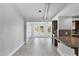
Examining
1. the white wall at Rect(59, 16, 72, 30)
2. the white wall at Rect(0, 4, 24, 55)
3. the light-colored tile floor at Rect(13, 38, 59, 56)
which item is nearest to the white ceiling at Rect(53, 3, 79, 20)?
the white wall at Rect(59, 16, 72, 30)

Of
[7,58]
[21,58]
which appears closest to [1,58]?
[7,58]

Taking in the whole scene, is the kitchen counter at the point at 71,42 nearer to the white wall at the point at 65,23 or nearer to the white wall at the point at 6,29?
the white wall at the point at 6,29

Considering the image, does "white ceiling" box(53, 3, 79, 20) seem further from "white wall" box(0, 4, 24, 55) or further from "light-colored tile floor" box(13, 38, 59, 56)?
"white wall" box(0, 4, 24, 55)

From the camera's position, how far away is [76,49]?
357 cm

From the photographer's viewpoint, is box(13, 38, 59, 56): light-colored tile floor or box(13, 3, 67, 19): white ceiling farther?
box(13, 38, 59, 56): light-colored tile floor

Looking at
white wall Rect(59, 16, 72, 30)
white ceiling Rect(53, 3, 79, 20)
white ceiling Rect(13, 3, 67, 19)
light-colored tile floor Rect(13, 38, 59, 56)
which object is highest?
white ceiling Rect(13, 3, 67, 19)

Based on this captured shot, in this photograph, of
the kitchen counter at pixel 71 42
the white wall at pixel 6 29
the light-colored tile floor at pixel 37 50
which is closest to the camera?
the kitchen counter at pixel 71 42

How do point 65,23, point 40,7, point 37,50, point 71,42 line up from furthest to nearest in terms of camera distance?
point 65,23 → point 37,50 → point 40,7 → point 71,42

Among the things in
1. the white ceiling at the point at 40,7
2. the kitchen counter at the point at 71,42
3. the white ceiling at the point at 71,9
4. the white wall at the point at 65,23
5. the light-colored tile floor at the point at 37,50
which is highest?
the white ceiling at the point at 40,7

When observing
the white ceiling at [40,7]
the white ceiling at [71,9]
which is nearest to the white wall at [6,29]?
the white ceiling at [40,7]

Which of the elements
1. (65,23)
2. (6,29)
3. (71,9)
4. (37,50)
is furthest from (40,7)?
(37,50)

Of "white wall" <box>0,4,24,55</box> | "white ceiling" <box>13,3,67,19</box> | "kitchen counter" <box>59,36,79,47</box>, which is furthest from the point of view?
"white ceiling" <box>13,3,67,19</box>

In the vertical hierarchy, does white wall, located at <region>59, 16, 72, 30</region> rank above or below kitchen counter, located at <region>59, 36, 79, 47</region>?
above

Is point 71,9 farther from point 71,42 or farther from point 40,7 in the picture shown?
point 40,7
